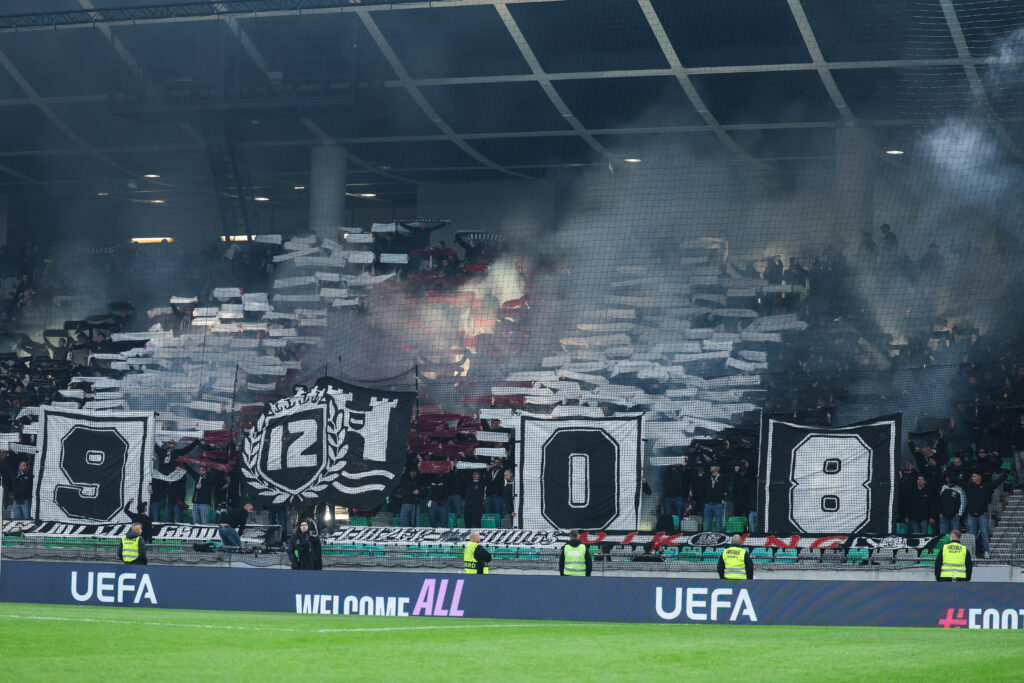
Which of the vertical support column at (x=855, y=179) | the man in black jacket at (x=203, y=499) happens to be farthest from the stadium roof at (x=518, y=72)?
the man in black jacket at (x=203, y=499)

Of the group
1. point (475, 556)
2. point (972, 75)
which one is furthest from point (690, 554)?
point (972, 75)

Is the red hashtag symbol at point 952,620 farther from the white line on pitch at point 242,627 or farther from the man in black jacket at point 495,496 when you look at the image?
the man in black jacket at point 495,496

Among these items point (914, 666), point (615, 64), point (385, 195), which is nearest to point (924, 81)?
point (615, 64)

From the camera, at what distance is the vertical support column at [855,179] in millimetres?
30391

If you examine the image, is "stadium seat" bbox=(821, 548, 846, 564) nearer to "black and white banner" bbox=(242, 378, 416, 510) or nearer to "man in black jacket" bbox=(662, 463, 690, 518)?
"man in black jacket" bbox=(662, 463, 690, 518)

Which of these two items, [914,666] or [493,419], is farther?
[493,419]

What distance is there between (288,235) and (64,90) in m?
6.15

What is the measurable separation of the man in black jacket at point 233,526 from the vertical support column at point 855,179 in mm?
14221

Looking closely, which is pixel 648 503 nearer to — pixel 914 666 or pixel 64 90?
pixel 914 666

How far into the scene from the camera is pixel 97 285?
36250 millimetres

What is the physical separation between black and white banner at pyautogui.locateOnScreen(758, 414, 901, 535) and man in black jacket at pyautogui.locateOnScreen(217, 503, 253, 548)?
29.2 ft

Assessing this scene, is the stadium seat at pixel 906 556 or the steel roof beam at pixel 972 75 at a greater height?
the steel roof beam at pixel 972 75

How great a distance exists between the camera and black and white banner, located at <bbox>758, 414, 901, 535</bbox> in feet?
74.5

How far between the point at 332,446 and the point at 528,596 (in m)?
9.28
